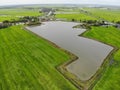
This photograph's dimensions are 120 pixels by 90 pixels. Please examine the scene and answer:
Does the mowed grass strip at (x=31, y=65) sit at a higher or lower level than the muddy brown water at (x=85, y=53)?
higher

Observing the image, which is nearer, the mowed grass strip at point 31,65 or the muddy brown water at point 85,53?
the mowed grass strip at point 31,65

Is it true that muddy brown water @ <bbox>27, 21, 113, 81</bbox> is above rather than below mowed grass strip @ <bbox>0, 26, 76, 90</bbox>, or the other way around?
below

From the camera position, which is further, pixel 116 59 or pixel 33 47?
pixel 33 47

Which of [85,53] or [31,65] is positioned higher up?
[31,65]

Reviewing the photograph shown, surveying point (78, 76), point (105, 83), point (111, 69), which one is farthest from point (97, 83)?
point (111, 69)

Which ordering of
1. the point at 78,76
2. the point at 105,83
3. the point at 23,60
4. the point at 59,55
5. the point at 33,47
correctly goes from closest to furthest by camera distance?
the point at 105,83, the point at 78,76, the point at 23,60, the point at 59,55, the point at 33,47

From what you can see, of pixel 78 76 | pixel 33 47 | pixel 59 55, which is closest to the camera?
pixel 78 76

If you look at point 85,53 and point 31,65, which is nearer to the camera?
point 31,65

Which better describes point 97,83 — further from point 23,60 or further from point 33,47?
point 33,47
